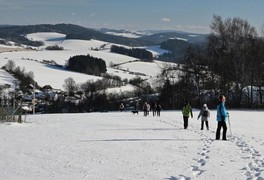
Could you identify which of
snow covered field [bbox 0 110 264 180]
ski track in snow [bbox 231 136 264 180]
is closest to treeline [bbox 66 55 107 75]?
snow covered field [bbox 0 110 264 180]

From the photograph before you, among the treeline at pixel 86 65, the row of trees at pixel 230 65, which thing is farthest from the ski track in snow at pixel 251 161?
the treeline at pixel 86 65

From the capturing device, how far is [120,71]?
158 m

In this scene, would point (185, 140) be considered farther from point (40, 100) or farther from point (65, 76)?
point (65, 76)

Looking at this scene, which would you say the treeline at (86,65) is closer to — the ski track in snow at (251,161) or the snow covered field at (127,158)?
the snow covered field at (127,158)

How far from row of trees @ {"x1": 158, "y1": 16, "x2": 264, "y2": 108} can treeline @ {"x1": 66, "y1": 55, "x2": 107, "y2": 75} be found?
94774 mm

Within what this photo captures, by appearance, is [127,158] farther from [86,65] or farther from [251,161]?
[86,65]

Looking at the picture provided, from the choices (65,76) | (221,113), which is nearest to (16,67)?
(65,76)

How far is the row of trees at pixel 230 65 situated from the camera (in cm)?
5941

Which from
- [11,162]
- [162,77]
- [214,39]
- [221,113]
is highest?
[214,39]

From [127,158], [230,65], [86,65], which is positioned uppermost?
[86,65]

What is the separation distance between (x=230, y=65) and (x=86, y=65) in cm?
10654

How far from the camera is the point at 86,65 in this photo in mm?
162375

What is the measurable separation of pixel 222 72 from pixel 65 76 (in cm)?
8643

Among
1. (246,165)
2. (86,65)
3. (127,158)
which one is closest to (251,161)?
(246,165)
